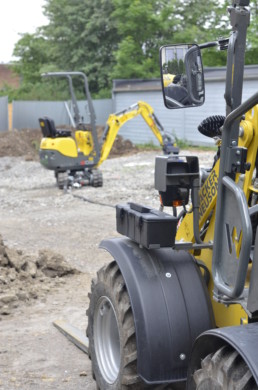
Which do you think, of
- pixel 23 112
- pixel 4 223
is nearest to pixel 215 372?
pixel 4 223

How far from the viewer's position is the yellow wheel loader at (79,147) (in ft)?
51.7

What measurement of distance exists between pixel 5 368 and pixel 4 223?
7.00m

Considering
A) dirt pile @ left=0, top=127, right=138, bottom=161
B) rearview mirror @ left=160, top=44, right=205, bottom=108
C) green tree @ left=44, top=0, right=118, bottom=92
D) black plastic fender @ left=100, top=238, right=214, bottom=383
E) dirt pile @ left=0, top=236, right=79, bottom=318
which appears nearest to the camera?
rearview mirror @ left=160, top=44, right=205, bottom=108

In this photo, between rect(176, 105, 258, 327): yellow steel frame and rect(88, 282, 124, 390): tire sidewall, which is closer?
rect(176, 105, 258, 327): yellow steel frame

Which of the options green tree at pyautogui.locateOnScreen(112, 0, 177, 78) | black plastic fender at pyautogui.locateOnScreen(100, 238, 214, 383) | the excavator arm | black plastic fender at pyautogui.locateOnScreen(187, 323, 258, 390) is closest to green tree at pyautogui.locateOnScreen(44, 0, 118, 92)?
green tree at pyautogui.locateOnScreen(112, 0, 177, 78)

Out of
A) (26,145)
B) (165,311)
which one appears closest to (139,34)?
(26,145)

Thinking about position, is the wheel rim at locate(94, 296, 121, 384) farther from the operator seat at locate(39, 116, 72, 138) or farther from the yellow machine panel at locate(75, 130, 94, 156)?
the yellow machine panel at locate(75, 130, 94, 156)

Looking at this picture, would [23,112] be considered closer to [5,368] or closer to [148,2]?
[148,2]

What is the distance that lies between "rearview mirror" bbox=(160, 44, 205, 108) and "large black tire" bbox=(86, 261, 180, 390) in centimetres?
112

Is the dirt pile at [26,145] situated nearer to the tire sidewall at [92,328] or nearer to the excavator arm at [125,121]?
the excavator arm at [125,121]

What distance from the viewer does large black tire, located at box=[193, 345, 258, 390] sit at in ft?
8.53

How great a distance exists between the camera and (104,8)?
40156 millimetres

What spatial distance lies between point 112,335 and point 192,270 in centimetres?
82

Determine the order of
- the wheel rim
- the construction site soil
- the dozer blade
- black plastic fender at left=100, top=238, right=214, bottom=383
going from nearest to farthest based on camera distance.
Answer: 1. black plastic fender at left=100, top=238, right=214, bottom=383
2. the wheel rim
3. the construction site soil
4. the dozer blade
